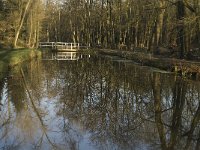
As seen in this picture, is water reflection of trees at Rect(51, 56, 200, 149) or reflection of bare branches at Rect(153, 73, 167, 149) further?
water reflection of trees at Rect(51, 56, 200, 149)

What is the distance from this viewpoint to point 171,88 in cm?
2009

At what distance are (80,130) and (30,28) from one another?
165 feet

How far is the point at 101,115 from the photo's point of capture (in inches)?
550

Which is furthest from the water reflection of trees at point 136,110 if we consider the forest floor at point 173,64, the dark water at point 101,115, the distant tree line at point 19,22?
the distant tree line at point 19,22

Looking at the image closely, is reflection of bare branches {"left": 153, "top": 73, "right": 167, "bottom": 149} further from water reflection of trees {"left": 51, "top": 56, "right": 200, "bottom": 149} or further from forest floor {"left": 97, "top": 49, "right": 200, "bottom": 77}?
forest floor {"left": 97, "top": 49, "right": 200, "bottom": 77}

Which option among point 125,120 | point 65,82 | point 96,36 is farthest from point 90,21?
point 125,120

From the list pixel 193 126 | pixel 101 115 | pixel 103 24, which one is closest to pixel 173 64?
pixel 101 115

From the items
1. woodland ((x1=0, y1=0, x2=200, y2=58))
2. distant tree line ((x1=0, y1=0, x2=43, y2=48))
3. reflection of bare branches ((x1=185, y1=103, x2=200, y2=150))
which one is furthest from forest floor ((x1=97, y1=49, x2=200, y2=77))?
distant tree line ((x1=0, y1=0, x2=43, y2=48))

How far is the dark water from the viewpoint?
10.3m

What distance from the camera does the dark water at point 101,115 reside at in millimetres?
10312

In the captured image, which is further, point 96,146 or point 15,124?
point 15,124

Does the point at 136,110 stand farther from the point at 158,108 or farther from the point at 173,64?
the point at 173,64

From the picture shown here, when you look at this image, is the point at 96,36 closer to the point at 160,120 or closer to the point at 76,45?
the point at 76,45

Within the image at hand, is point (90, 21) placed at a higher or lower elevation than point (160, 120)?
higher
